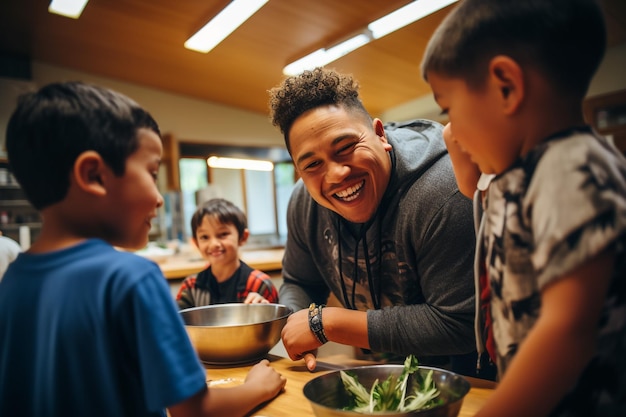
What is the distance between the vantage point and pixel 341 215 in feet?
4.64

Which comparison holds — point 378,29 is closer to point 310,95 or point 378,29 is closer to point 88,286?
point 310,95

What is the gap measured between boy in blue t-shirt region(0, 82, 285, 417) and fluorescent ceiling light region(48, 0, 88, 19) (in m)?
4.64

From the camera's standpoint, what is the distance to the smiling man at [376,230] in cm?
112

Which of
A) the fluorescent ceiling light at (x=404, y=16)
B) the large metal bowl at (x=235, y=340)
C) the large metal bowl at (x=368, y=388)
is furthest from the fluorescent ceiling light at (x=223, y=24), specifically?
the large metal bowl at (x=368, y=388)

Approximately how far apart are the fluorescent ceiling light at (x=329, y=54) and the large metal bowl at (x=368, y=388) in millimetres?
4220

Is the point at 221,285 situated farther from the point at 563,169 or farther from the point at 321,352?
the point at 563,169

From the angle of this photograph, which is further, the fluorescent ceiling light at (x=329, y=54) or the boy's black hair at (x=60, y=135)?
the fluorescent ceiling light at (x=329, y=54)

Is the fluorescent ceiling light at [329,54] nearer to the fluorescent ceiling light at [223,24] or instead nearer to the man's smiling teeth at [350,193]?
the fluorescent ceiling light at [223,24]

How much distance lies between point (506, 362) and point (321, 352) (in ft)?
7.67

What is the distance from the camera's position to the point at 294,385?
103 cm

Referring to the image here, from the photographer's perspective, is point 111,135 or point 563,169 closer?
point 563,169

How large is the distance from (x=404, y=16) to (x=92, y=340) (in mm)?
4274

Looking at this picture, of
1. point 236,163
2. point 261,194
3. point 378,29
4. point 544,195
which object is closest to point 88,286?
point 544,195

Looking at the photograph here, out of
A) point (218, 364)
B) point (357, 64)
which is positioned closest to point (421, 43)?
point (357, 64)
